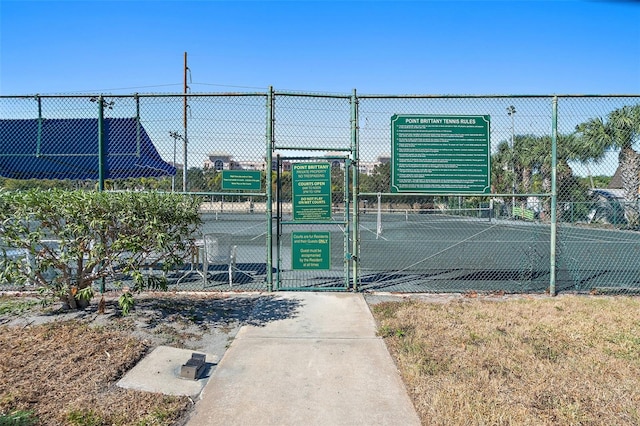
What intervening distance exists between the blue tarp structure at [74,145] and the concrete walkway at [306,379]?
3862 mm

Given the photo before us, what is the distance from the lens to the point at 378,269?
9.55 meters

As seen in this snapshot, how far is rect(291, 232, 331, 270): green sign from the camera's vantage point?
6855 millimetres

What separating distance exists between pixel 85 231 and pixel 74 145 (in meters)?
3.15

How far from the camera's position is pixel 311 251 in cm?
689

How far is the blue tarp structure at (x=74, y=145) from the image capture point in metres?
6.97

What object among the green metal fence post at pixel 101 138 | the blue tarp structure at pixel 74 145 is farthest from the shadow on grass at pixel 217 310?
the blue tarp structure at pixel 74 145

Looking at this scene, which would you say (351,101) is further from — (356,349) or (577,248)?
(577,248)

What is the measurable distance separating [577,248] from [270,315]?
44.1 ft

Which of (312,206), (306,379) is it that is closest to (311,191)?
(312,206)

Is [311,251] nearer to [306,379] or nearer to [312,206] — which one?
[312,206]

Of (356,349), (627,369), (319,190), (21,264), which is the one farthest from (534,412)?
(21,264)

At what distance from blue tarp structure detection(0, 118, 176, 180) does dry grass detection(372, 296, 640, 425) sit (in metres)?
4.79

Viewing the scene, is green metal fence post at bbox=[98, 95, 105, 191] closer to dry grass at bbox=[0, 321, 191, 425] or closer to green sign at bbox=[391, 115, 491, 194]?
dry grass at bbox=[0, 321, 191, 425]

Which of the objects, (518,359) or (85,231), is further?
(85,231)
